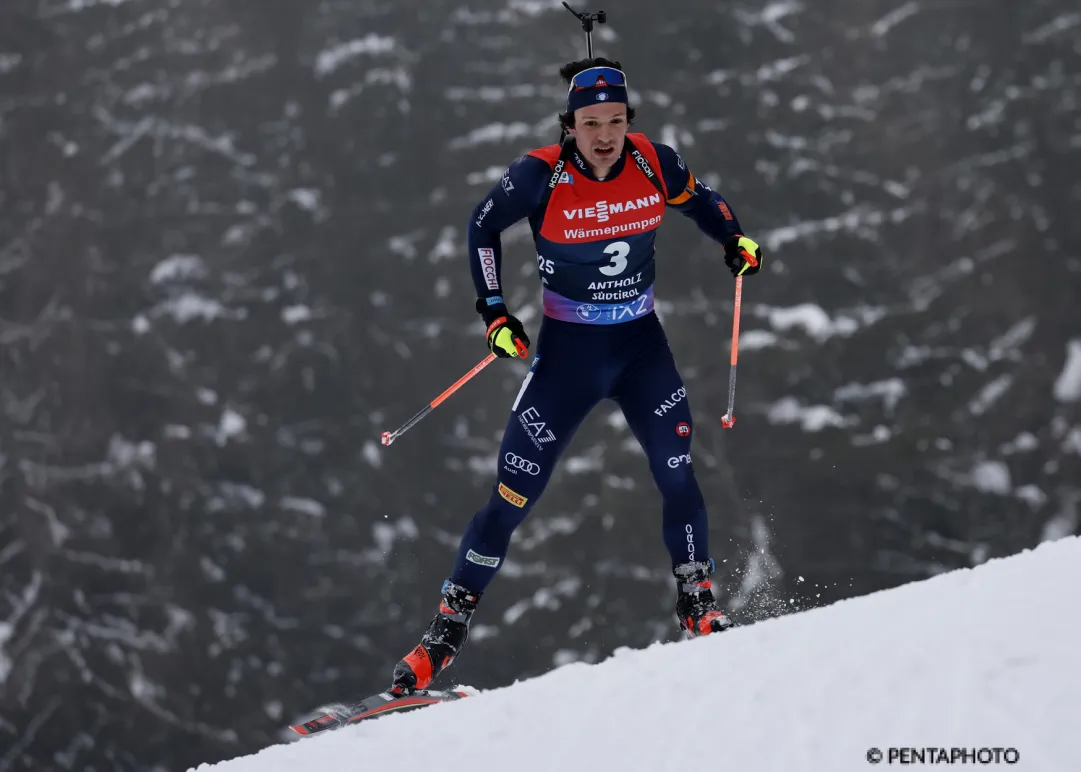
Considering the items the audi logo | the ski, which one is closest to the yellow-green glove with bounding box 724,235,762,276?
the audi logo

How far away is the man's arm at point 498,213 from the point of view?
11.2 ft

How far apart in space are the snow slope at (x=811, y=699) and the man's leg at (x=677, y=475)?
58 centimetres

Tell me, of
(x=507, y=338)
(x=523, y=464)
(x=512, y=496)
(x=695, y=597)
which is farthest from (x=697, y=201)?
(x=695, y=597)

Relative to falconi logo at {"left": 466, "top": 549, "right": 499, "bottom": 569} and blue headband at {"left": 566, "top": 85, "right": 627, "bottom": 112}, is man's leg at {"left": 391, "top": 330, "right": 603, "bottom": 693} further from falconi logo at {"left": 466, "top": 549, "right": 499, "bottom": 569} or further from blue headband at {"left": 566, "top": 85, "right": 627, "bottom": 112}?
blue headband at {"left": 566, "top": 85, "right": 627, "bottom": 112}

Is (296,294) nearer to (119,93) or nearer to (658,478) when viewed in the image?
(119,93)

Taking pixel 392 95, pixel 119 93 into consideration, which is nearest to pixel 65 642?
pixel 119 93

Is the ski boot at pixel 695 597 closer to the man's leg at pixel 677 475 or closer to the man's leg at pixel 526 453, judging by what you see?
the man's leg at pixel 677 475

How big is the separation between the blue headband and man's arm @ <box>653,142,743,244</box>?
0.90ft

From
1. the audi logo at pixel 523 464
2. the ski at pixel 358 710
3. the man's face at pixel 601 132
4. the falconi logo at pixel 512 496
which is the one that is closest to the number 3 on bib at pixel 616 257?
the man's face at pixel 601 132

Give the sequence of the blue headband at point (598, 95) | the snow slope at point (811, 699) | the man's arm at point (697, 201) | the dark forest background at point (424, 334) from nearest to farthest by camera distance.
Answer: the snow slope at point (811, 699), the blue headband at point (598, 95), the man's arm at point (697, 201), the dark forest background at point (424, 334)

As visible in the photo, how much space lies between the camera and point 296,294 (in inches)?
255

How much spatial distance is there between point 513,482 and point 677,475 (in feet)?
1.78

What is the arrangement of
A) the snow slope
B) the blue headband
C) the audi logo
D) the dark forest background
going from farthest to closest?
the dark forest background, the audi logo, the blue headband, the snow slope

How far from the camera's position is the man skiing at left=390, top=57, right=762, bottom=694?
3373mm
